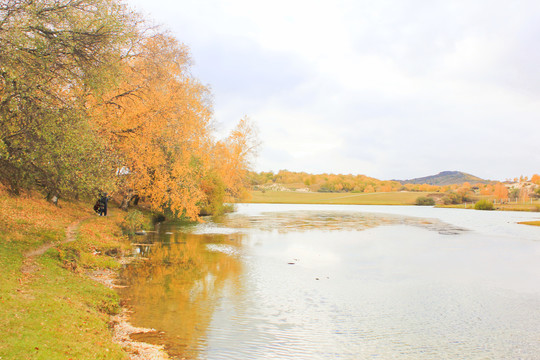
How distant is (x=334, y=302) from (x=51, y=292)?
885cm

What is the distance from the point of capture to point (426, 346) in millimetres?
9742

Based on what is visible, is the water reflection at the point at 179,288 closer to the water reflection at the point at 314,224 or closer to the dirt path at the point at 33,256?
the dirt path at the point at 33,256

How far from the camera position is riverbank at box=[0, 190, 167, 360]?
23.8 ft

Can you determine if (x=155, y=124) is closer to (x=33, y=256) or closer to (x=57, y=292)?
(x=33, y=256)

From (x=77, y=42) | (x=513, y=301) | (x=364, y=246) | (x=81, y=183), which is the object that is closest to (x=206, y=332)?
(x=81, y=183)

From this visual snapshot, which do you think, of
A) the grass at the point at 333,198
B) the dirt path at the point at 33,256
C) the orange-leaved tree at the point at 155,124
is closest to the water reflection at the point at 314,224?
the orange-leaved tree at the point at 155,124

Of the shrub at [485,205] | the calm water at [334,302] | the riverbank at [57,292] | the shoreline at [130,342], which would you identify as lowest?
the calm water at [334,302]

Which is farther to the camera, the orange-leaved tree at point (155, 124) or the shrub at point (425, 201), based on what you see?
the shrub at point (425, 201)

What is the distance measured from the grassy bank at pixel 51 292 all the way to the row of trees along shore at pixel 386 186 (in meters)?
100

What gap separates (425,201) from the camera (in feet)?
389

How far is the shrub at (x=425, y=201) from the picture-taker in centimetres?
11838

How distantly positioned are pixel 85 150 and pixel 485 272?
19.3 metres

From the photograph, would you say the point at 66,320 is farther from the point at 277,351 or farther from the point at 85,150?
the point at 85,150

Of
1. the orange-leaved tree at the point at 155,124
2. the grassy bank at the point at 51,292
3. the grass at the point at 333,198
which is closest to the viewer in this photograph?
the grassy bank at the point at 51,292
